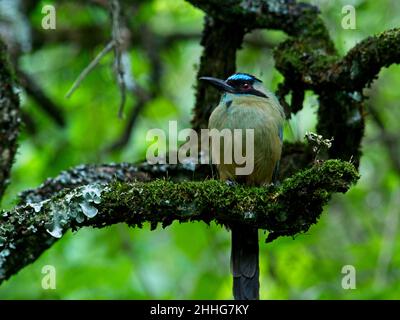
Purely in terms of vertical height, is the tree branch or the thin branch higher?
the thin branch

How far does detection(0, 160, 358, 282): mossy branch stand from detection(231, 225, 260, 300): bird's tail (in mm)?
936

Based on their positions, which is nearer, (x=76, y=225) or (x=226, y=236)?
(x=76, y=225)

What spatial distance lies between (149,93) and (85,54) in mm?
841

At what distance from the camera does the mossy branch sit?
3.00 meters

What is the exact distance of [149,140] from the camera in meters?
6.85

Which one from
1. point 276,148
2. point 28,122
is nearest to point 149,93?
point 28,122

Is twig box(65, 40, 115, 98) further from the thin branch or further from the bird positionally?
the thin branch

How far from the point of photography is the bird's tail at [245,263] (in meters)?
4.05

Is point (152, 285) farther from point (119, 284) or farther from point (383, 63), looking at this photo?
point (383, 63)
